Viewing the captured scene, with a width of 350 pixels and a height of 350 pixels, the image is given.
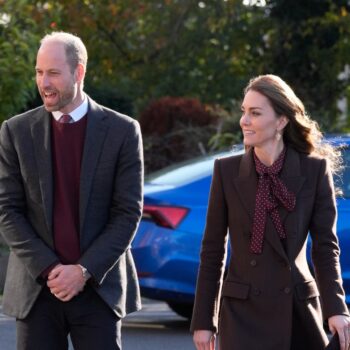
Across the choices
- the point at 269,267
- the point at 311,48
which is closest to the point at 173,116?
the point at 311,48

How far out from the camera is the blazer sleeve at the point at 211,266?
18.0 feet

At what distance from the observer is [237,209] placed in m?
5.49

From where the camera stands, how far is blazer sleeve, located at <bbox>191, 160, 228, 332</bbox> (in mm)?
5484

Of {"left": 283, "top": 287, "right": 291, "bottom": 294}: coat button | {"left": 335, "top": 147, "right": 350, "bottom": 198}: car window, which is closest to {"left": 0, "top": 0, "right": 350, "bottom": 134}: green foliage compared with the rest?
{"left": 335, "top": 147, "right": 350, "bottom": 198}: car window

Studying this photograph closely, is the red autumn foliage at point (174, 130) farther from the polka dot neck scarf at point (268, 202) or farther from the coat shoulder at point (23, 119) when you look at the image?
the polka dot neck scarf at point (268, 202)

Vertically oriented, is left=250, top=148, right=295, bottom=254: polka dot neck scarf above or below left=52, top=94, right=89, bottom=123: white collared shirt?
below

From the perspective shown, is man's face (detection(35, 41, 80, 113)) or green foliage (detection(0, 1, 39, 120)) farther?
green foliage (detection(0, 1, 39, 120))

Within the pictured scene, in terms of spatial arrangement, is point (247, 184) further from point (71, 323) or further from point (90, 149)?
point (71, 323)

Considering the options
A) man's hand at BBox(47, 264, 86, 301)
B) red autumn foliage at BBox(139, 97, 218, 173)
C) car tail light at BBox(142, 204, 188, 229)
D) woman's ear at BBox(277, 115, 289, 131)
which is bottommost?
red autumn foliage at BBox(139, 97, 218, 173)

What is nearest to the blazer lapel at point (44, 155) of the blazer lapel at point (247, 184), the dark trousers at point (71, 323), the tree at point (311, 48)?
the dark trousers at point (71, 323)

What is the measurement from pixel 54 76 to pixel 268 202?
101 centimetres

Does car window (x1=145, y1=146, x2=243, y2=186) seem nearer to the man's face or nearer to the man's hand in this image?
the man's face

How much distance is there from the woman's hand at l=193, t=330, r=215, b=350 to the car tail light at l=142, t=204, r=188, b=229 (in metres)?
4.60

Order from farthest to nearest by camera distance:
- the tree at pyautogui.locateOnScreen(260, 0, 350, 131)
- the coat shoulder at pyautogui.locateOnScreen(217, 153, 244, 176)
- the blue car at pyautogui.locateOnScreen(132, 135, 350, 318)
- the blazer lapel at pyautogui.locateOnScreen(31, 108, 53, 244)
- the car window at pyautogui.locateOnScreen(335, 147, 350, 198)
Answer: the tree at pyautogui.locateOnScreen(260, 0, 350, 131) < the car window at pyautogui.locateOnScreen(335, 147, 350, 198) < the blue car at pyautogui.locateOnScreen(132, 135, 350, 318) < the coat shoulder at pyautogui.locateOnScreen(217, 153, 244, 176) < the blazer lapel at pyautogui.locateOnScreen(31, 108, 53, 244)
